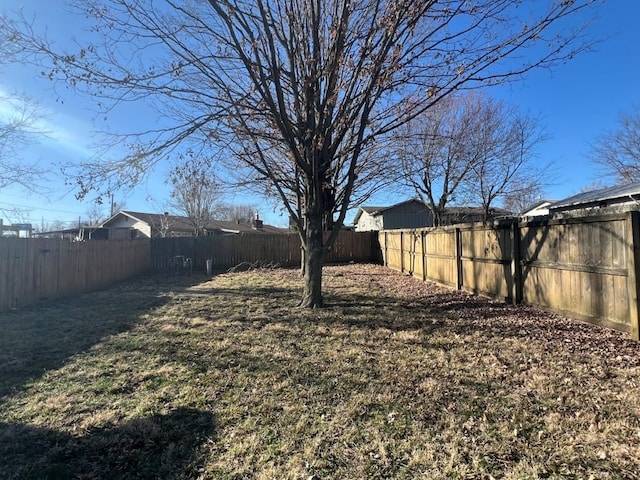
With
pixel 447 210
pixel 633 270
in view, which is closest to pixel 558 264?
pixel 633 270

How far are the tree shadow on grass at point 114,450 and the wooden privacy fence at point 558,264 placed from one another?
5.15m

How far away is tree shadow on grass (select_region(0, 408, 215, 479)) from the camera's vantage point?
2535 millimetres

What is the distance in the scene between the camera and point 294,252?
19453 mm

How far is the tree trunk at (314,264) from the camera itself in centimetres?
766

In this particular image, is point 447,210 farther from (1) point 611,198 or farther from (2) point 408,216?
(1) point 611,198

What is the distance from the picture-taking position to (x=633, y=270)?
15.2 feet

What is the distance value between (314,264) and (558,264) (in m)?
4.20

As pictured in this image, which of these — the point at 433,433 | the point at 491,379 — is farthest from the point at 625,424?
the point at 433,433

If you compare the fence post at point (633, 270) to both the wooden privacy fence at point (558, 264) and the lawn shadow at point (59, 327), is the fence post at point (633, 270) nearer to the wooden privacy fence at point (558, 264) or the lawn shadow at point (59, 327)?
the wooden privacy fence at point (558, 264)

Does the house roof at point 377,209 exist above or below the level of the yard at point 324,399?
above

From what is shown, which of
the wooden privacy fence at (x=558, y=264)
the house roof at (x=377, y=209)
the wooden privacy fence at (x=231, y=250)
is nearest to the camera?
the wooden privacy fence at (x=558, y=264)

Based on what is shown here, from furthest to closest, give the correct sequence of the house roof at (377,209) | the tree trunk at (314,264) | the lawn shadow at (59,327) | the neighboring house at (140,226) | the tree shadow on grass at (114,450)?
the neighboring house at (140,226) → the house roof at (377,209) → the tree trunk at (314,264) → the lawn shadow at (59,327) → the tree shadow on grass at (114,450)

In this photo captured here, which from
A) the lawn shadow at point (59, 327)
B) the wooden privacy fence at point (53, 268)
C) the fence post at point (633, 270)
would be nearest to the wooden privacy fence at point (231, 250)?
the wooden privacy fence at point (53, 268)

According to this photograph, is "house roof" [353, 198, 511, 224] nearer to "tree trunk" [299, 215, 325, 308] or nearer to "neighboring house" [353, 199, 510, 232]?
"neighboring house" [353, 199, 510, 232]
